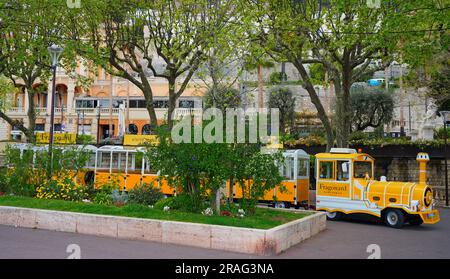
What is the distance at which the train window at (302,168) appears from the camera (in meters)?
18.0

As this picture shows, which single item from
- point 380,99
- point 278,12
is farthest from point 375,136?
point 278,12

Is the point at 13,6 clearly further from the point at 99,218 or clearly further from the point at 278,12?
the point at 99,218

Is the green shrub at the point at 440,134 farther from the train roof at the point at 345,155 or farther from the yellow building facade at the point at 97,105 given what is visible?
the yellow building facade at the point at 97,105

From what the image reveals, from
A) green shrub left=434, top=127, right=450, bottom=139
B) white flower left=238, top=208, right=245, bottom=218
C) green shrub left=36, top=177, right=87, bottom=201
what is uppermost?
green shrub left=434, top=127, right=450, bottom=139

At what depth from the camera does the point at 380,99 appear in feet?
99.8

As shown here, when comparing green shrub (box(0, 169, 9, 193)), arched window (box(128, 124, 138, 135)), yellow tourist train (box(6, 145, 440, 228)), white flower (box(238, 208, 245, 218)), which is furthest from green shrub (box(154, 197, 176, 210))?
arched window (box(128, 124, 138, 135))

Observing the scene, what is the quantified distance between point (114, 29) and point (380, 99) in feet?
61.0

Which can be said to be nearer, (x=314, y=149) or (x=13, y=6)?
(x=13, y=6)

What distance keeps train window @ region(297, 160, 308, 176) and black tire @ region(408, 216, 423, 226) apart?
4.67m

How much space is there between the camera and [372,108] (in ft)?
100

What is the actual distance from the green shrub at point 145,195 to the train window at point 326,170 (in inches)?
229

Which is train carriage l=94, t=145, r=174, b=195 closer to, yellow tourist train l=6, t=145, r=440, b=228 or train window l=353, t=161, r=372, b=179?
yellow tourist train l=6, t=145, r=440, b=228

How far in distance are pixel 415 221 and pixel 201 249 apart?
853cm

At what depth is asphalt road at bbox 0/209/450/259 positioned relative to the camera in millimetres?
8937
